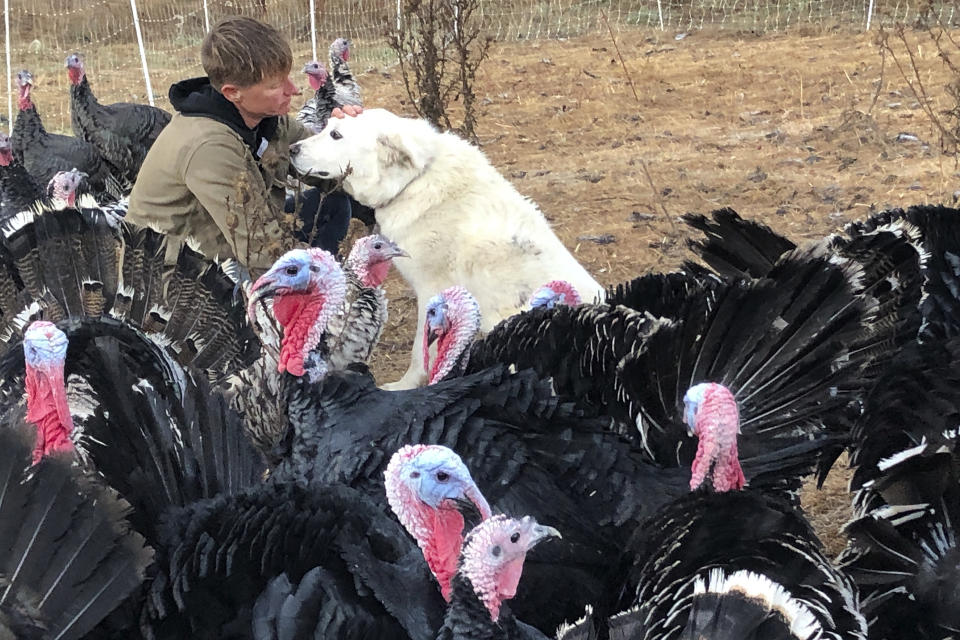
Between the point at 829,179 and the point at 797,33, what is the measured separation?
5.06m

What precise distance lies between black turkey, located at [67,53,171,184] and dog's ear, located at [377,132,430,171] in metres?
2.53

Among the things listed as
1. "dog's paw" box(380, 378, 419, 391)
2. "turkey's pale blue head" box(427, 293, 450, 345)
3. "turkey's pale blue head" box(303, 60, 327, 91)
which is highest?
"turkey's pale blue head" box(303, 60, 327, 91)

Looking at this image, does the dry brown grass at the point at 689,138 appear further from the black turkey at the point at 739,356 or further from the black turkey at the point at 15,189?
the black turkey at the point at 15,189

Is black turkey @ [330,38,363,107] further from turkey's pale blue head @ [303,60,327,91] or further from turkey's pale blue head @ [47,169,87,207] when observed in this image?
turkey's pale blue head @ [47,169,87,207]

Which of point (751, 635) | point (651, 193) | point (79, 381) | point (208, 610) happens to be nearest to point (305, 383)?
point (79, 381)

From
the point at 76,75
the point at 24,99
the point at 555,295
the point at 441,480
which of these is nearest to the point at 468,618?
the point at 441,480

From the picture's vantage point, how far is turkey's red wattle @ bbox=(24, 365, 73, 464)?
294cm

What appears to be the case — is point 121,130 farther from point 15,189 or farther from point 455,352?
Result: point 455,352

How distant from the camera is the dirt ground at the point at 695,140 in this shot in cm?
646

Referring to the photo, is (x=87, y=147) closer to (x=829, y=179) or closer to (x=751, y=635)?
(x=829, y=179)

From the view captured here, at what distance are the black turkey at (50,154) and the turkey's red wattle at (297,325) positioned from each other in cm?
396

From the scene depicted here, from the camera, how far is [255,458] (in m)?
3.07

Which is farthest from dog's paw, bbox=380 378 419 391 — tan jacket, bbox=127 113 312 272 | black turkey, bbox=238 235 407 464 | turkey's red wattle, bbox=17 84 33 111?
turkey's red wattle, bbox=17 84 33 111

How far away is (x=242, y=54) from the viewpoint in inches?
153
